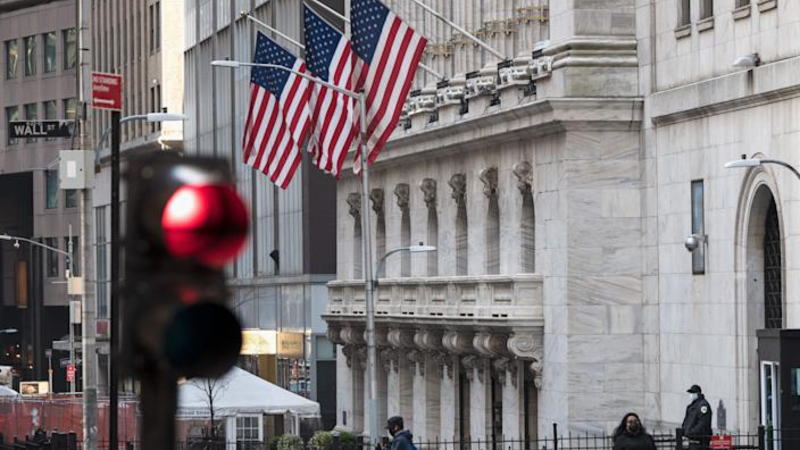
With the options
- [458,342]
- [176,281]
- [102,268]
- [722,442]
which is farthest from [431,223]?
[102,268]

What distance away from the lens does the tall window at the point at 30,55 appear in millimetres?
123125

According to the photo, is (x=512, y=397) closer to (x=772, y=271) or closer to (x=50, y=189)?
(x=772, y=271)

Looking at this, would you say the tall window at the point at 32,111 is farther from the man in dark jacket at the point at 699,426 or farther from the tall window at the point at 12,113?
the man in dark jacket at the point at 699,426

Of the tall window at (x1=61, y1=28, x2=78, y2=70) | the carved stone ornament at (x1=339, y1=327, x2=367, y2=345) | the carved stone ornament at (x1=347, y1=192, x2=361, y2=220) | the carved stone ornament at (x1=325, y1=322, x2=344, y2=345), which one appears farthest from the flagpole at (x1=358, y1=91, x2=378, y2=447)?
the tall window at (x1=61, y1=28, x2=78, y2=70)

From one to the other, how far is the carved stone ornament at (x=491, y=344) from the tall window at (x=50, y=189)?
74934mm

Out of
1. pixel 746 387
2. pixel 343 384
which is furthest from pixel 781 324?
pixel 343 384

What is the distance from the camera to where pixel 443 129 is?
169 feet

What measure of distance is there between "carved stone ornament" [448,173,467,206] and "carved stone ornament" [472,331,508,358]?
470 centimetres

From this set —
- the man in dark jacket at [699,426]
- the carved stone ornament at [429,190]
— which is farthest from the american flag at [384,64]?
the carved stone ornament at [429,190]

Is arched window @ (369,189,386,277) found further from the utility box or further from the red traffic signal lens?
the red traffic signal lens

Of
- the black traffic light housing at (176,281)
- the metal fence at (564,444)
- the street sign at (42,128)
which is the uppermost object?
the street sign at (42,128)

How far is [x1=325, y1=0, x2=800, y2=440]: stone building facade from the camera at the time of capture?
38.7 m

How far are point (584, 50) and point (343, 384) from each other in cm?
2298

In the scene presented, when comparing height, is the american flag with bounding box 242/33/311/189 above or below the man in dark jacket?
above
